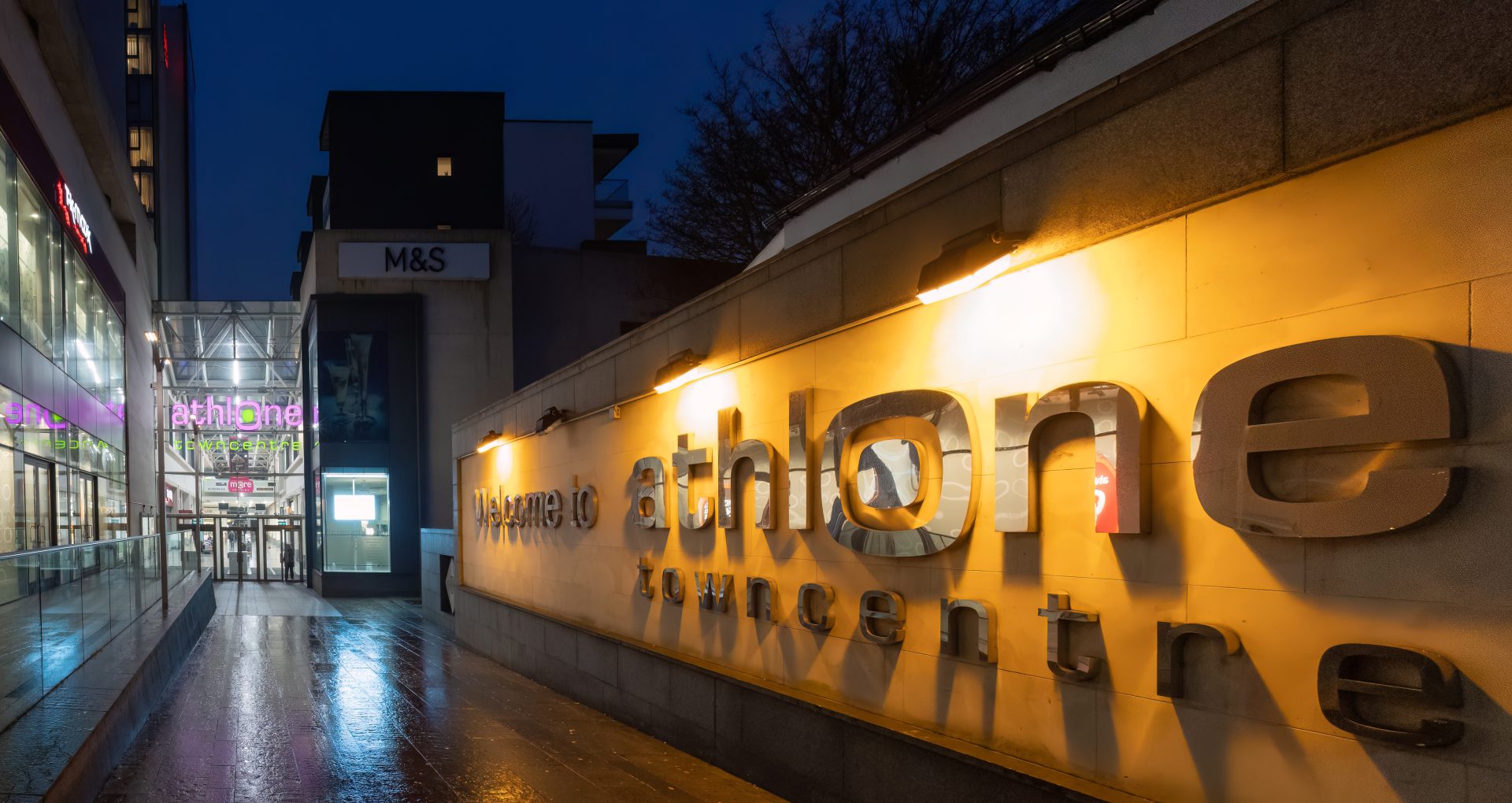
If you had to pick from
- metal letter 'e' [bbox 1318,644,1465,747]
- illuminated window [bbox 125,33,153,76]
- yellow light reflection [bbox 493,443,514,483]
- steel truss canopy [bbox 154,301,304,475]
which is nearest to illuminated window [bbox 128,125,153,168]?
illuminated window [bbox 125,33,153,76]

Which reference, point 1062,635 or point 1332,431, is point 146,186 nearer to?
point 1062,635

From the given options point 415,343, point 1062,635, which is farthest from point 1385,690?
point 415,343

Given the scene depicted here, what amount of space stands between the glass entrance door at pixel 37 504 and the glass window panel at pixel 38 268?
2063 mm

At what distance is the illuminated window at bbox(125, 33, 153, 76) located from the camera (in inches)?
2534

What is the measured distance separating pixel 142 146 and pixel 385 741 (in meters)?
65.3

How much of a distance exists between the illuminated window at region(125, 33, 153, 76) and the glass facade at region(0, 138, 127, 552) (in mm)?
42842

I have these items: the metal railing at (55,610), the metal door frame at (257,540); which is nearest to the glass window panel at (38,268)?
the metal railing at (55,610)

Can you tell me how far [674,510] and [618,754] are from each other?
219cm

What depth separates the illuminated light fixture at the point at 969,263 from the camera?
19.9ft

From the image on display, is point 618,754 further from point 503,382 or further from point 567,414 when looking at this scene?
point 503,382

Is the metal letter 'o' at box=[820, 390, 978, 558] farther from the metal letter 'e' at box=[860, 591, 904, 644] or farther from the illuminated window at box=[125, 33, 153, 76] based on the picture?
the illuminated window at box=[125, 33, 153, 76]

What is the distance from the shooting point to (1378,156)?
13.8 feet

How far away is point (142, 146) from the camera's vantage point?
216ft

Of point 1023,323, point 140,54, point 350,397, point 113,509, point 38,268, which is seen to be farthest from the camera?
point 140,54
